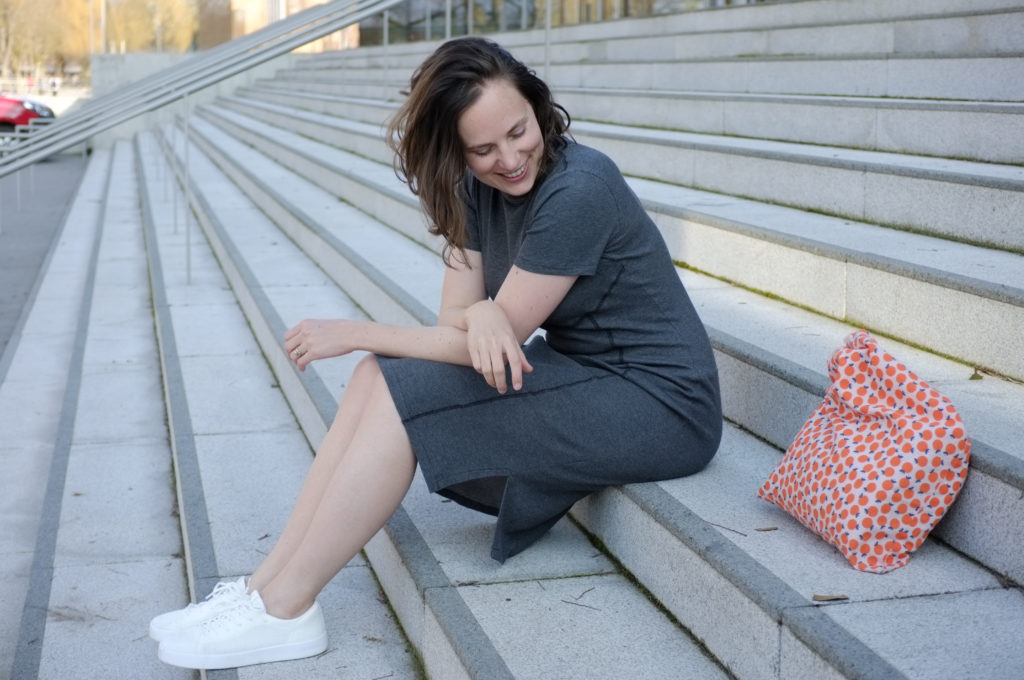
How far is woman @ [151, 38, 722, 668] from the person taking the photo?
→ 2.30 meters

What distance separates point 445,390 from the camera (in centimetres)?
232

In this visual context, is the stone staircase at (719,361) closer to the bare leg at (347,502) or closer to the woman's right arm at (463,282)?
the bare leg at (347,502)

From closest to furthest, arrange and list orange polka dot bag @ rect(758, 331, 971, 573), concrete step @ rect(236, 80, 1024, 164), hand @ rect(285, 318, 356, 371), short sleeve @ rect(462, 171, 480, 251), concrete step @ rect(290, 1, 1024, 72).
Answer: orange polka dot bag @ rect(758, 331, 971, 573) < hand @ rect(285, 318, 356, 371) < short sleeve @ rect(462, 171, 480, 251) < concrete step @ rect(236, 80, 1024, 164) < concrete step @ rect(290, 1, 1024, 72)

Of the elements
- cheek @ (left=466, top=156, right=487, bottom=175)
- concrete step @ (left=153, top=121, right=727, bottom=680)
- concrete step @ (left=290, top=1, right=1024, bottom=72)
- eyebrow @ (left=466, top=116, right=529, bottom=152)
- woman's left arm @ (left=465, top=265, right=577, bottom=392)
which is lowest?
concrete step @ (left=153, top=121, right=727, bottom=680)

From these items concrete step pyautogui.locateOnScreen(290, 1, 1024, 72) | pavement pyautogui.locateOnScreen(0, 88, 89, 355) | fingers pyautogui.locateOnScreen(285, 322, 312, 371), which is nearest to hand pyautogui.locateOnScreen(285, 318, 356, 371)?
fingers pyautogui.locateOnScreen(285, 322, 312, 371)

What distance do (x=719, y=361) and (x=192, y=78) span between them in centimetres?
342

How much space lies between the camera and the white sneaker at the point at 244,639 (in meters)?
2.36

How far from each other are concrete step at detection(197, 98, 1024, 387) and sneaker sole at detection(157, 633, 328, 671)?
1564mm

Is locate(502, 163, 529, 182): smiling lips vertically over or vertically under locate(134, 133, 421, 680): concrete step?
over

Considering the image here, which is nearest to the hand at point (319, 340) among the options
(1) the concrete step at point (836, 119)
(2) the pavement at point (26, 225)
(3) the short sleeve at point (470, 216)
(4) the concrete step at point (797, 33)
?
(3) the short sleeve at point (470, 216)

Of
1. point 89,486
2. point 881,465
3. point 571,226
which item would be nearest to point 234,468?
point 89,486

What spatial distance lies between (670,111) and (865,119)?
1.69 meters

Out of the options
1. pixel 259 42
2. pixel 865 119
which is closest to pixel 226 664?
pixel 865 119

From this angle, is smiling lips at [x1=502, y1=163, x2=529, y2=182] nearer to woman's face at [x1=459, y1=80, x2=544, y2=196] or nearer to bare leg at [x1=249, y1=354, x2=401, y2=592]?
woman's face at [x1=459, y1=80, x2=544, y2=196]
